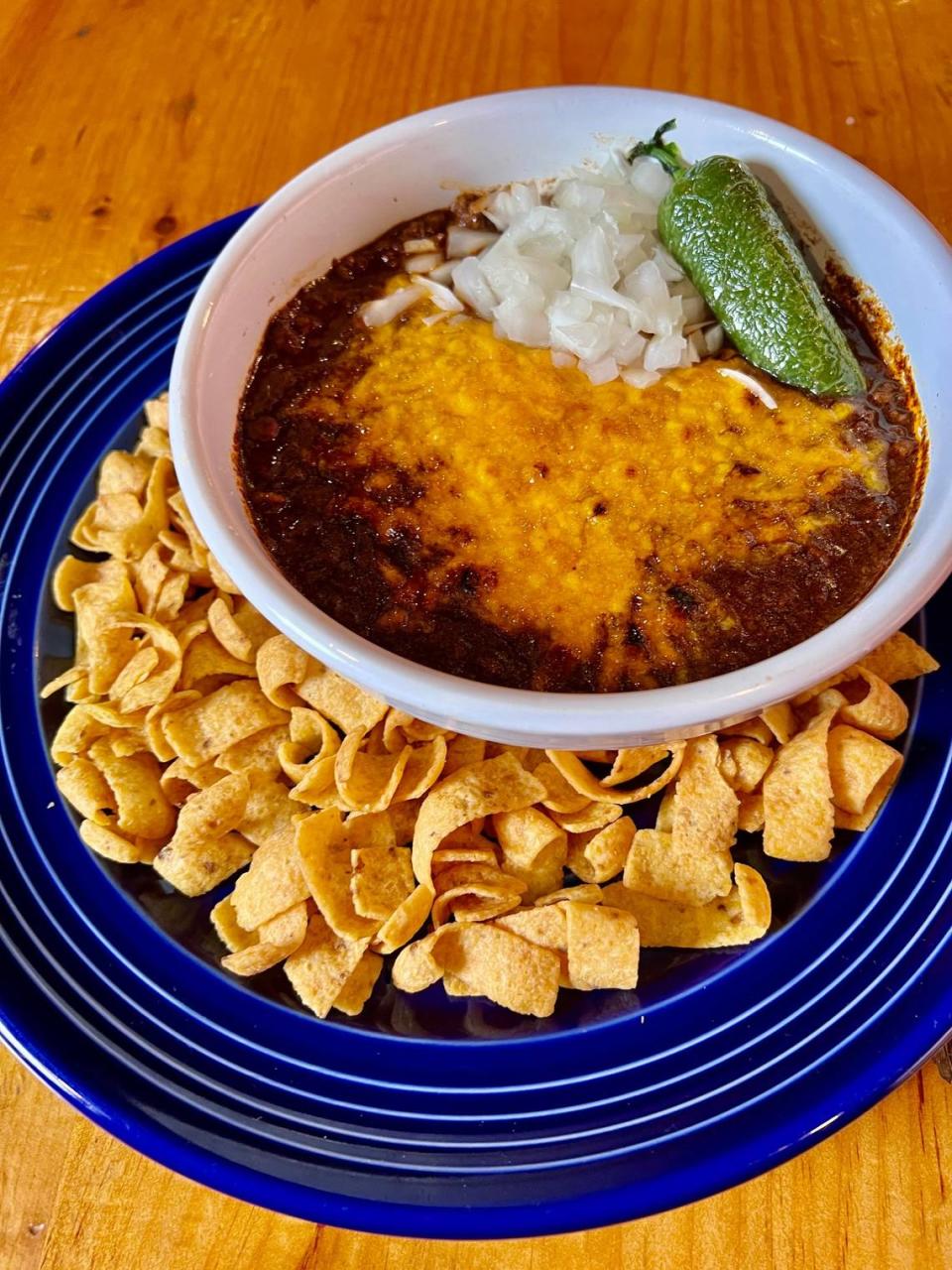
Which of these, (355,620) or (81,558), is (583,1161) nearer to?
(355,620)

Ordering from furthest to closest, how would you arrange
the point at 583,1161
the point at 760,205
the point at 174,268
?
the point at 174,268 < the point at 760,205 < the point at 583,1161

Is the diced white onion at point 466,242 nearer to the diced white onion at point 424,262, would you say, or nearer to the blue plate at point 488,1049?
the diced white onion at point 424,262

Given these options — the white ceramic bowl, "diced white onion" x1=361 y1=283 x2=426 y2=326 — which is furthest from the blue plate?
"diced white onion" x1=361 y1=283 x2=426 y2=326

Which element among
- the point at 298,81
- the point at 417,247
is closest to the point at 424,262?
the point at 417,247

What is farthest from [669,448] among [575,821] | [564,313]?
[575,821]

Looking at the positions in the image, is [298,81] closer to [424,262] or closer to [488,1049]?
[424,262]

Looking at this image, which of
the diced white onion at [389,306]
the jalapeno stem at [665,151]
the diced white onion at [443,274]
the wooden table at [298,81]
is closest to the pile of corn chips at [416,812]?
the diced white onion at [389,306]

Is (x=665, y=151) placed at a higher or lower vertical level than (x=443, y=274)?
higher
